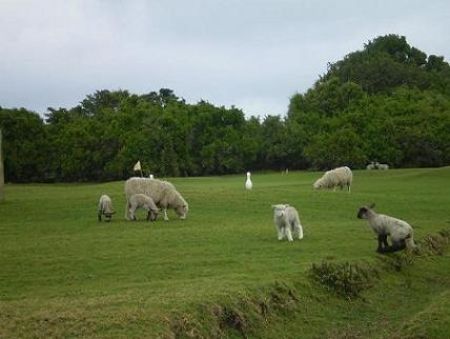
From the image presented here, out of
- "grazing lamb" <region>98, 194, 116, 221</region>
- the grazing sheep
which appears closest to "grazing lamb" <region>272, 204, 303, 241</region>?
"grazing lamb" <region>98, 194, 116, 221</region>

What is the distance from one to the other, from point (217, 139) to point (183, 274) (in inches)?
2805

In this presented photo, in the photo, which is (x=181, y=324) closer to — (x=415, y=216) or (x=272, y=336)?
(x=272, y=336)

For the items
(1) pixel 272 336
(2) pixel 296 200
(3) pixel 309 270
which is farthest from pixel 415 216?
(1) pixel 272 336

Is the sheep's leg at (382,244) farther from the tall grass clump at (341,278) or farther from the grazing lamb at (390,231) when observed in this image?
the tall grass clump at (341,278)

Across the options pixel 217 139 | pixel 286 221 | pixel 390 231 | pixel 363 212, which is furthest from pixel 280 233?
pixel 217 139

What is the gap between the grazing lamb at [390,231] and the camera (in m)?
19.0

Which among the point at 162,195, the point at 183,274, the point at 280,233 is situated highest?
the point at 162,195

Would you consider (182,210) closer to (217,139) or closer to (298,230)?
(298,230)

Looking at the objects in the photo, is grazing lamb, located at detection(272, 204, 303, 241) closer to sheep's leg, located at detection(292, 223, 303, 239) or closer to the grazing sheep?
sheep's leg, located at detection(292, 223, 303, 239)

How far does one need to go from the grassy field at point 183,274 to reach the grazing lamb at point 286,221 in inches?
17.6

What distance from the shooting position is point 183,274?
629 inches

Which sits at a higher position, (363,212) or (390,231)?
(363,212)

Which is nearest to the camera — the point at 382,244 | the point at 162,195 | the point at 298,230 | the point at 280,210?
the point at 382,244

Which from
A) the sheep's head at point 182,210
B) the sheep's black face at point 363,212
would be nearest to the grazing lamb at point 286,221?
the sheep's black face at point 363,212
